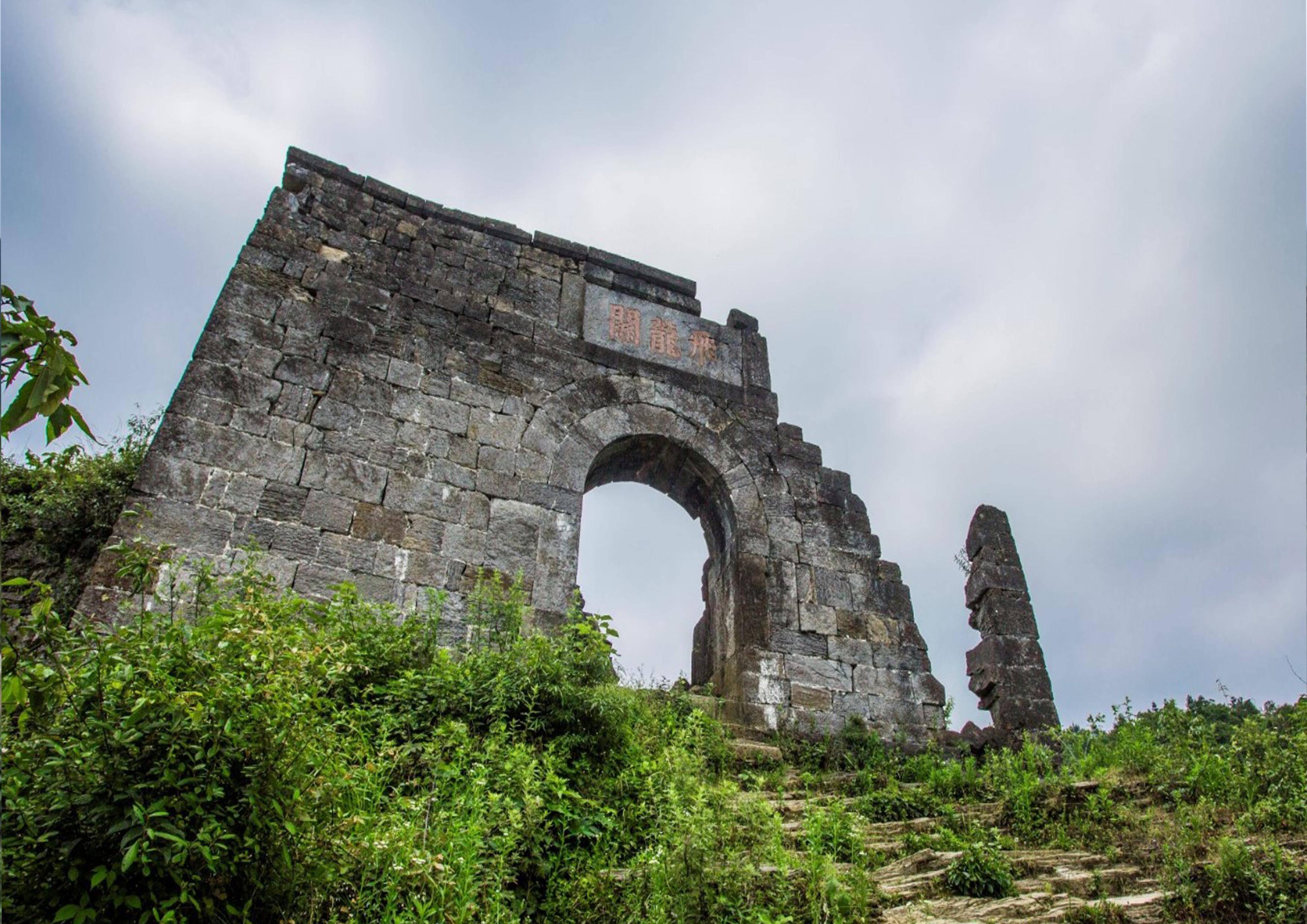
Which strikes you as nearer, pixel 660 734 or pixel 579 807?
pixel 579 807

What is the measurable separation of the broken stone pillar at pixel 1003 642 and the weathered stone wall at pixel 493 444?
0.60 metres

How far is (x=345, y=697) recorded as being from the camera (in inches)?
202

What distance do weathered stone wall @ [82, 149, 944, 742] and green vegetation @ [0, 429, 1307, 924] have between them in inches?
18.2

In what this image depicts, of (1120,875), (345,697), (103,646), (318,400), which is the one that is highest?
(318,400)

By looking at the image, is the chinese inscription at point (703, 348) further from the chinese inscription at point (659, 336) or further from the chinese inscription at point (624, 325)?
the chinese inscription at point (624, 325)

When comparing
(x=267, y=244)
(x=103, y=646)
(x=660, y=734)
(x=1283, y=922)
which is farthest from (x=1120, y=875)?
(x=267, y=244)

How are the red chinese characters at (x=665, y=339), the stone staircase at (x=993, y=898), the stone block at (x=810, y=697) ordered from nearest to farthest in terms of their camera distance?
the stone staircase at (x=993, y=898)
the stone block at (x=810, y=697)
the red chinese characters at (x=665, y=339)

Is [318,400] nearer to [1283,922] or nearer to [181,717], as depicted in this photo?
[181,717]

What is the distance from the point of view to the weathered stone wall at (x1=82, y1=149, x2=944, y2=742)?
6688mm

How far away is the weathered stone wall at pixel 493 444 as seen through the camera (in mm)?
6688

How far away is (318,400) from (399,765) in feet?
12.4

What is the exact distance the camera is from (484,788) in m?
4.11

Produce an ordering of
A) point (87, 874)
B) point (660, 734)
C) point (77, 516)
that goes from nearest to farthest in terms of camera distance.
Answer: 1. point (87, 874)
2. point (660, 734)
3. point (77, 516)

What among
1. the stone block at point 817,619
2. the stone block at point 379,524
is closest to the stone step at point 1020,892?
the stone block at point 817,619
